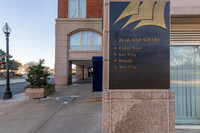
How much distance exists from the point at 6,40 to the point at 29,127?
7698mm

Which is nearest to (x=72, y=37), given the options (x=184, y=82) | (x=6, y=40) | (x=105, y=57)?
(x=6, y=40)

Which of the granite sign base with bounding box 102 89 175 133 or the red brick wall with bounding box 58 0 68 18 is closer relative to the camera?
the granite sign base with bounding box 102 89 175 133

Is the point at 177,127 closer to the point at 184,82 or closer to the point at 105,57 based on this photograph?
the point at 184,82

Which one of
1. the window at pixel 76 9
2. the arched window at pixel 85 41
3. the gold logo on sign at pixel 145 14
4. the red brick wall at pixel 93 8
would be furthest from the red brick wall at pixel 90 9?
the gold logo on sign at pixel 145 14

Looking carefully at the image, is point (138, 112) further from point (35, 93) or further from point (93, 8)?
point (93, 8)

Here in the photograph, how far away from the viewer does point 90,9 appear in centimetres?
1288

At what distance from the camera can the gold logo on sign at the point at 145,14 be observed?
2.49 m

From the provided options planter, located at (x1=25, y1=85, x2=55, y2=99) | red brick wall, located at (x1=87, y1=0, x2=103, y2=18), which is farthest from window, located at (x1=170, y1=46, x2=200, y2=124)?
red brick wall, located at (x1=87, y1=0, x2=103, y2=18)

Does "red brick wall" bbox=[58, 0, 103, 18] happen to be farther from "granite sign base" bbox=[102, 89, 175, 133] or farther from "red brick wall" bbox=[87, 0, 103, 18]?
"granite sign base" bbox=[102, 89, 175, 133]

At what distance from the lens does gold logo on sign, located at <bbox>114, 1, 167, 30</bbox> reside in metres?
2.49

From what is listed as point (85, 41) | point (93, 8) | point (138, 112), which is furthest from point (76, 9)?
point (138, 112)

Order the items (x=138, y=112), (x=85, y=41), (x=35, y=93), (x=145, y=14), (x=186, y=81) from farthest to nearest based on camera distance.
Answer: (x=85, y=41) < (x=35, y=93) < (x=186, y=81) < (x=145, y=14) < (x=138, y=112)

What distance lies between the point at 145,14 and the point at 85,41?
11180mm

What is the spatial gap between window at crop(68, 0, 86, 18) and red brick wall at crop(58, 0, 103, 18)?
534mm
